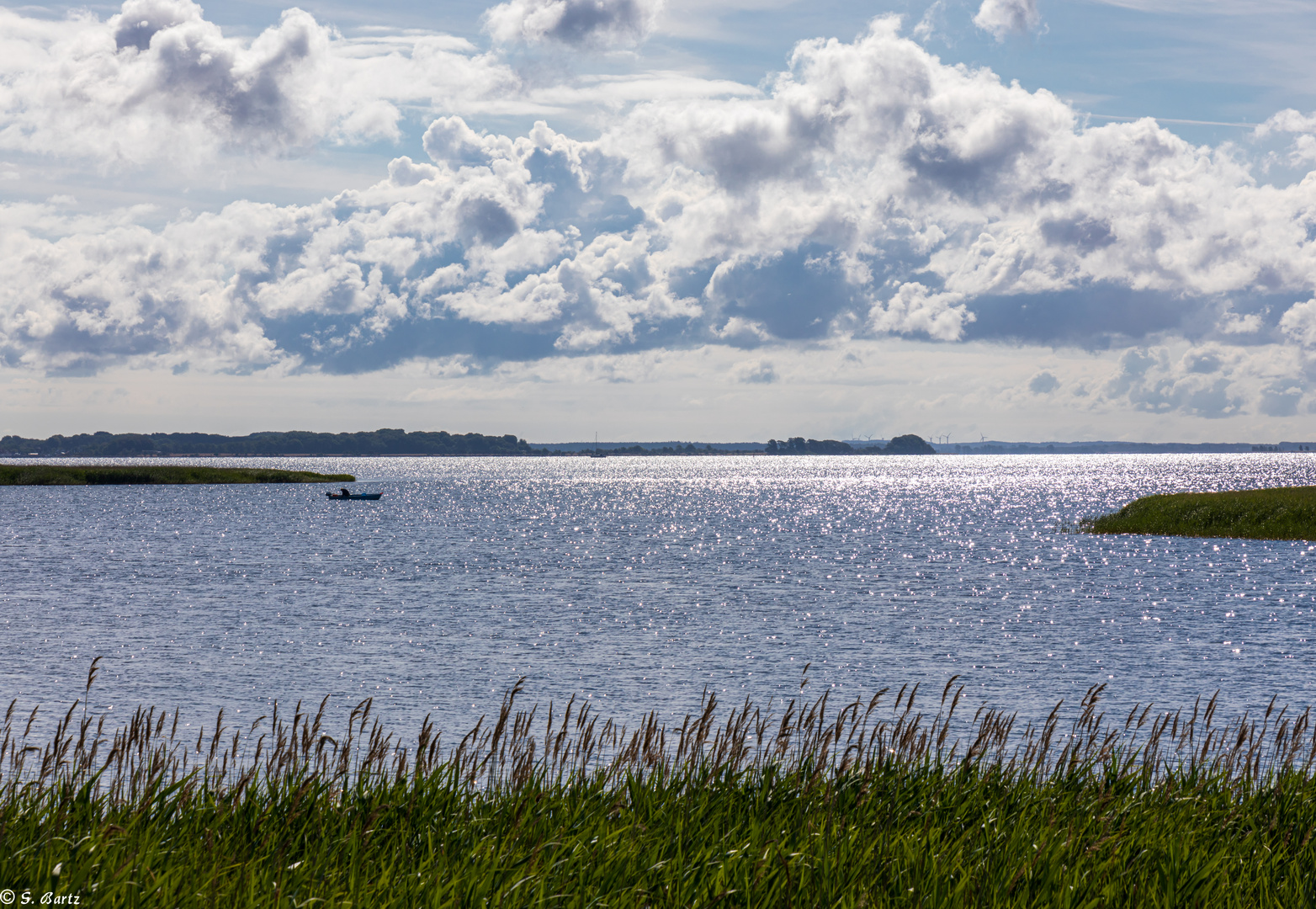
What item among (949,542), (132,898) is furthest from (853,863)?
(949,542)

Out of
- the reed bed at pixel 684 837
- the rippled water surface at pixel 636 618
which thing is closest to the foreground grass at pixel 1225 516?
the rippled water surface at pixel 636 618

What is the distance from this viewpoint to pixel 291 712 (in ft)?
100

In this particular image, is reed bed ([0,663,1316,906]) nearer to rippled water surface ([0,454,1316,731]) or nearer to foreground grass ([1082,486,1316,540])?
rippled water surface ([0,454,1316,731])

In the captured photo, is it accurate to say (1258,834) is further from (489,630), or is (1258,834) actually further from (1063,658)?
(489,630)

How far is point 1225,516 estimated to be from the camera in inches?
3671

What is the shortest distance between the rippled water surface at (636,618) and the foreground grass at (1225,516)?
2.10 m

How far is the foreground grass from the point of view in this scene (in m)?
85.5

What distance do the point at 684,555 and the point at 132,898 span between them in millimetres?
81768

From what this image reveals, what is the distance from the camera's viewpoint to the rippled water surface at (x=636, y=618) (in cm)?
3488

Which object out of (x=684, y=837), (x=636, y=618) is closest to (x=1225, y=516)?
(x=636, y=618)

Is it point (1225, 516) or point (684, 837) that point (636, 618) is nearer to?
point (684, 837)

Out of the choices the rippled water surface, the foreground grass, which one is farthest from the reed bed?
the foreground grass

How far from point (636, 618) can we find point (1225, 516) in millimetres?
67026

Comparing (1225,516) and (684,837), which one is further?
(1225,516)
